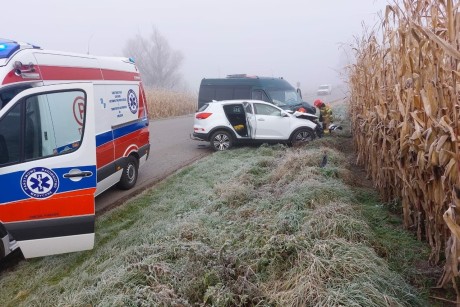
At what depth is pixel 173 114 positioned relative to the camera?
2497 cm

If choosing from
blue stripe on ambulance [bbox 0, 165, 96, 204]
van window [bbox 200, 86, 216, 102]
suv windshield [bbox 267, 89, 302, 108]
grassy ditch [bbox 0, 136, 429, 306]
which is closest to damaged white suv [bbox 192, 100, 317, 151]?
suv windshield [bbox 267, 89, 302, 108]

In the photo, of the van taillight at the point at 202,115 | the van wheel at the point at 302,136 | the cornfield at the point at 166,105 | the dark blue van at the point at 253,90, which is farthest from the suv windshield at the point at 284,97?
the cornfield at the point at 166,105

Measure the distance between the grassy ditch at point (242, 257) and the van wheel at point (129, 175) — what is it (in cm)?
113

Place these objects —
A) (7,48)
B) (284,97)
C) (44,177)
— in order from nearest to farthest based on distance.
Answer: (44,177) → (7,48) → (284,97)

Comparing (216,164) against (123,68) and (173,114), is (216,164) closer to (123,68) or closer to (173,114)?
(123,68)

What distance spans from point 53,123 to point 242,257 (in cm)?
240

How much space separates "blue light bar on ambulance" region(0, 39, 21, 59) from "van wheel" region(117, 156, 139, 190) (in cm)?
289

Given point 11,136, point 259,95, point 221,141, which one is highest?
point 259,95

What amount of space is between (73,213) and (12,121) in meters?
1.07

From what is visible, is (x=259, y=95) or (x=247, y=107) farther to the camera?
(x=259, y=95)

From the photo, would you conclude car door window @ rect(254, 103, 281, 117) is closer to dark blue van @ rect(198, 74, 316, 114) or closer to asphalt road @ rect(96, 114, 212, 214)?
asphalt road @ rect(96, 114, 212, 214)

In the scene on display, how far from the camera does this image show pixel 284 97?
42.7 ft

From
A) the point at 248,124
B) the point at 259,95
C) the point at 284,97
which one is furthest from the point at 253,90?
the point at 248,124

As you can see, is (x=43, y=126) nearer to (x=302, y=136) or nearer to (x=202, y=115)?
(x=202, y=115)
